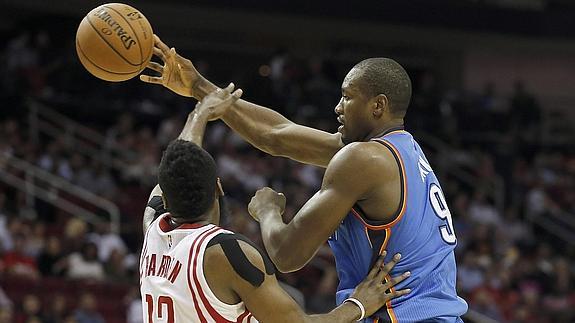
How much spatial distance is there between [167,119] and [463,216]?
494cm

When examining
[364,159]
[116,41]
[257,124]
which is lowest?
[364,159]

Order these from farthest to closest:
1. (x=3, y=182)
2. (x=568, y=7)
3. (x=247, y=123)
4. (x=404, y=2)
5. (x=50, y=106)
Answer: (x=568, y=7), (x=404, y=2), (x=50, y=106), (x=3, y=182), (x=247, y=123)

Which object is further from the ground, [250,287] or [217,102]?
[217,102]

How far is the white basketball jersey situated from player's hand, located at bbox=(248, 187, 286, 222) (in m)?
0.44

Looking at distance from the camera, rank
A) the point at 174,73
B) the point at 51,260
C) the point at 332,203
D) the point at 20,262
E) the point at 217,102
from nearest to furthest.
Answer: the point at 332,203
the point at 217,102
the point at 174,73
the point at 20,262
the point at 51,260

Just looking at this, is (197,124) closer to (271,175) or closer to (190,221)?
(190,221)

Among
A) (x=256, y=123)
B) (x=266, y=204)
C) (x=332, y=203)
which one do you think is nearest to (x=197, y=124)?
(x=266, y=204)

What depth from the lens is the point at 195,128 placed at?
169 inches

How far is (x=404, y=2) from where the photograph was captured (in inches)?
757

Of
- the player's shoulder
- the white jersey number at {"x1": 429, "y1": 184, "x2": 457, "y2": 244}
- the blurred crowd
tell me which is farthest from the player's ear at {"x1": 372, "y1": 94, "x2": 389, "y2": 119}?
the blurred crowd

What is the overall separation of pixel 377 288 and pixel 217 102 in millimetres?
1200

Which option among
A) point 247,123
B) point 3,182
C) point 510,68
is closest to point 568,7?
point 510,68

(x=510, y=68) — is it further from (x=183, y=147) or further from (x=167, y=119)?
(x=183, y=147)

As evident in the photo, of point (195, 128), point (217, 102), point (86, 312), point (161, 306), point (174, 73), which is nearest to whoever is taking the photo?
point (161, 306)
